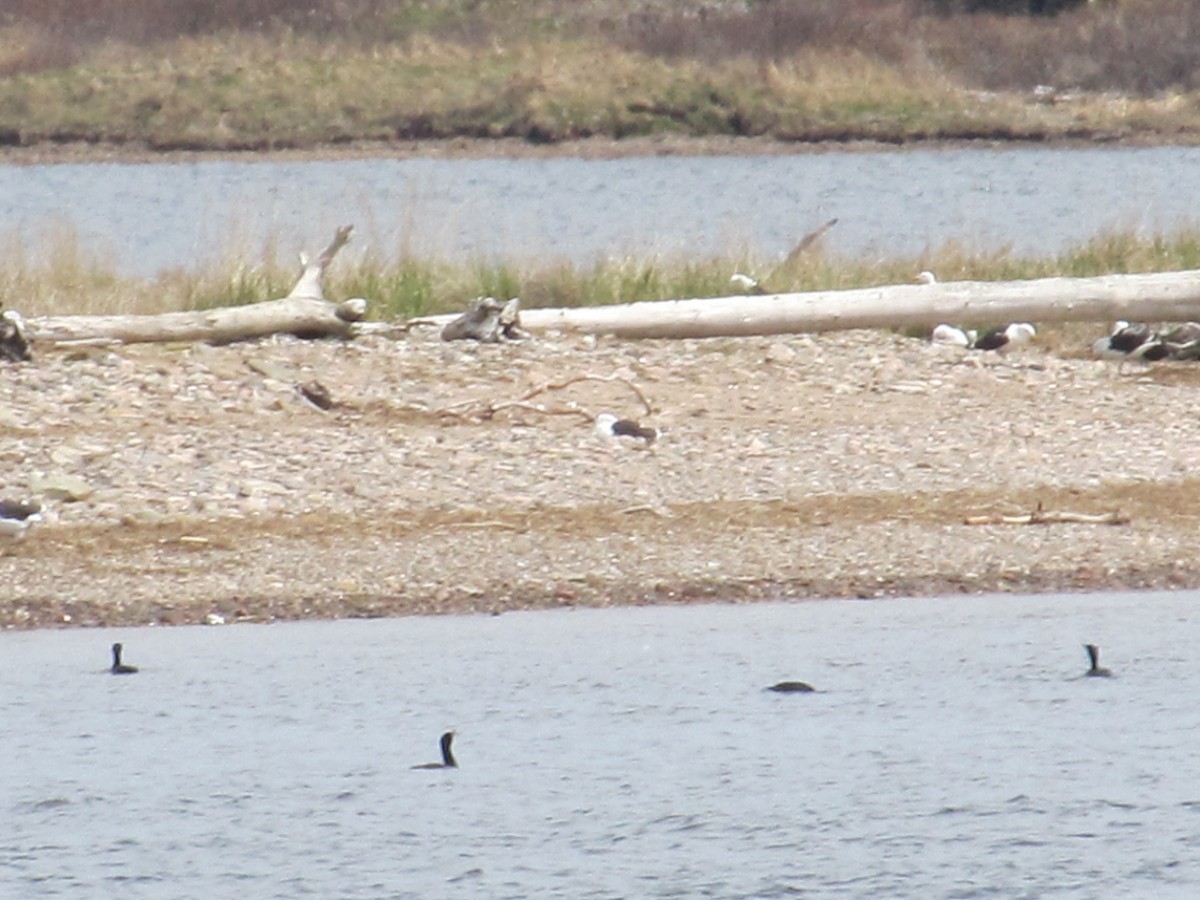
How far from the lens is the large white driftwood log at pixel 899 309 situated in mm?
13703

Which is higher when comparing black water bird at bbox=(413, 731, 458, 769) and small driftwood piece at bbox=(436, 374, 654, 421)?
small driftwood piece at bbox=(436, 374, 654, 421)

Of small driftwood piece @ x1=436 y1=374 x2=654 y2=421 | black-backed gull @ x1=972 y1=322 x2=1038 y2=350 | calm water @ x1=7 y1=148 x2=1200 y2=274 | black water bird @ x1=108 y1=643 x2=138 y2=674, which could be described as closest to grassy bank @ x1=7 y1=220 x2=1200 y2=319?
calm water @ x1=7 y1=148 x2=1200 y2=274

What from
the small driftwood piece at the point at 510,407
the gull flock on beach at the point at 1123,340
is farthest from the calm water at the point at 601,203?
the small driftwood piece at the point at 510,407

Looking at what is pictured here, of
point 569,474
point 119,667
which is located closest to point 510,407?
point 569,474

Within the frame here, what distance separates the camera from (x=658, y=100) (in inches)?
1612

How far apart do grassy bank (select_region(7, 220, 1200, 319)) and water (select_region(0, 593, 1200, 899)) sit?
5.18 meters

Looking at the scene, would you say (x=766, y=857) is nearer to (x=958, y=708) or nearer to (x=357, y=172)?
(x=958, y=708)

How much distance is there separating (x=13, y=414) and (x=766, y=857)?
589cm

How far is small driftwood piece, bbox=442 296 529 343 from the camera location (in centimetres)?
1346

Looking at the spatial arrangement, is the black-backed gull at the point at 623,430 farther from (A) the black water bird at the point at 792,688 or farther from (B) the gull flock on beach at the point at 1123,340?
(A) the black water bird at the point at 792,688

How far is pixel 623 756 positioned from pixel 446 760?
0.54 metres

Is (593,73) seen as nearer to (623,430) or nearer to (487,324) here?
(487,324)

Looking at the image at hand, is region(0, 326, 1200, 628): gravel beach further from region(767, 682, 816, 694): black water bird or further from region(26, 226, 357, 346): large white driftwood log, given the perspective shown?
region(767, 682, 816, 694): black water bird

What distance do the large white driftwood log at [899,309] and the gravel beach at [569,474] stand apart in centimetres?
15
